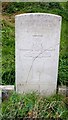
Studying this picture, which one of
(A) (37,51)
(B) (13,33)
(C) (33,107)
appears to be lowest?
(C) (33,107)

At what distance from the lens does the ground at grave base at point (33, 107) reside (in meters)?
3.83

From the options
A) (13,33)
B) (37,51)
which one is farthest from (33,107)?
(13,33)

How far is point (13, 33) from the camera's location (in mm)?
5820

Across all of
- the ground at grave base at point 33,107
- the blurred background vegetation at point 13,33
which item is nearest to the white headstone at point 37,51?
the ground at grave base at point 33,107

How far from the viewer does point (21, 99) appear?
4.02 meters

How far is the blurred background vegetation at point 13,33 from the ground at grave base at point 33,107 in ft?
1.52

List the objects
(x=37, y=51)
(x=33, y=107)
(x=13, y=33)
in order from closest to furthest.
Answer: (x=33, y=107) < (x=37, y=51) < (x=13, y=33)

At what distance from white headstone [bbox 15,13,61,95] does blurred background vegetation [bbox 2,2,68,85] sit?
33cm

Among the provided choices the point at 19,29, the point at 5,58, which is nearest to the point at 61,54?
the point at 5,58

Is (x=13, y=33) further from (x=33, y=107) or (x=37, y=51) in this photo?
(x=33, y=107)

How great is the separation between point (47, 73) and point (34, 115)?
0.58m

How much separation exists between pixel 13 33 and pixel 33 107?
7.23 ft

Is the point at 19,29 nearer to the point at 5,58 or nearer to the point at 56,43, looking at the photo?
the point at 56,43

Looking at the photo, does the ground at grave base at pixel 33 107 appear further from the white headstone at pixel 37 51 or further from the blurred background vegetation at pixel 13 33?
the blurred background vegetation at pixel 13 33
